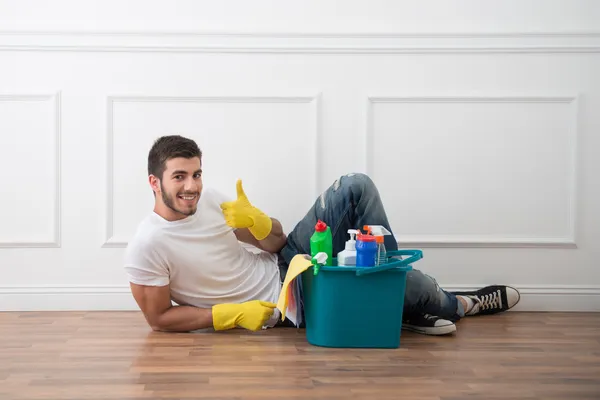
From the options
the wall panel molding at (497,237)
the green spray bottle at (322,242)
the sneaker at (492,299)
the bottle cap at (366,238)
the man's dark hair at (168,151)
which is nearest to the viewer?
the bottle cap at (366,238)

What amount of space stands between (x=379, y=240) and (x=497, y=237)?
2.93ft

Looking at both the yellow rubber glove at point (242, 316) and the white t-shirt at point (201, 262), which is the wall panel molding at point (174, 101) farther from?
the yellow rubber glove at point (242, 316)

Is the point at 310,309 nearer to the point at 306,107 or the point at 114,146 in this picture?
the point at 306,107

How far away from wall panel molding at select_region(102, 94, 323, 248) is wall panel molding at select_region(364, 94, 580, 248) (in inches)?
7.8

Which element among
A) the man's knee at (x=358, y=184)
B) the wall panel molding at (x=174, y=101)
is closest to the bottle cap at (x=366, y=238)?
the man's knee at (x=358, y=184)

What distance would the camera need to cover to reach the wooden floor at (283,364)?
1.63 m

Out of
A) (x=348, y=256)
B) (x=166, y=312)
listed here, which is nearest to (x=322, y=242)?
(x=348, y=256)

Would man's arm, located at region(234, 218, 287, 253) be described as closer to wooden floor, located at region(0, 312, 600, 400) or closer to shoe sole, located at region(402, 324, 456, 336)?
wooden floor, located at region(0, 312, 600, 400)

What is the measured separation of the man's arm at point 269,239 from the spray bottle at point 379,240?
45 centimetres

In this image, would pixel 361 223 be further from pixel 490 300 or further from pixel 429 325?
pixel 490 300

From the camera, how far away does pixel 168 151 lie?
7.47 ft

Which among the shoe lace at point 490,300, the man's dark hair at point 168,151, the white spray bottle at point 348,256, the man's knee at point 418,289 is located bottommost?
the shoe lace at point 490,300

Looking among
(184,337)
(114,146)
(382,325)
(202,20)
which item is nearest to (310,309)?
(382,325)

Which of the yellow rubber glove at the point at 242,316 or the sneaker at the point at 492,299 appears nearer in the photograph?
the yellow rubber glove at the point at 242,316
